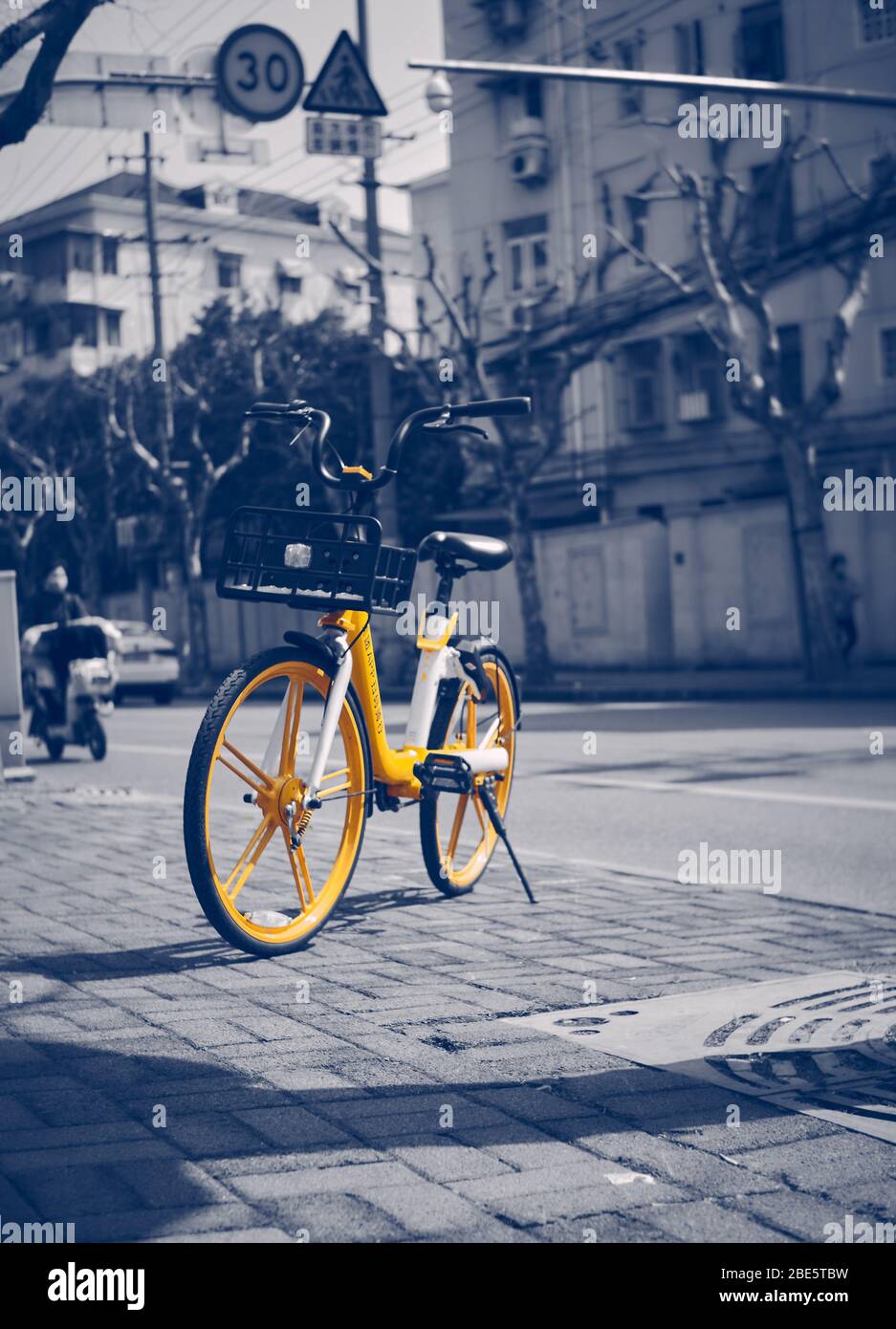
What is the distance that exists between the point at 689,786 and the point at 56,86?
19.1 ft

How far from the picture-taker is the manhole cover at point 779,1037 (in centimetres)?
385

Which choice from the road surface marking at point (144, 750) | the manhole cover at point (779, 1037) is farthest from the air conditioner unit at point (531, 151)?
the manhole cover at point (779, 1037)

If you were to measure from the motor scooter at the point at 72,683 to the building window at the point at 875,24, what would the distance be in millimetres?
22661

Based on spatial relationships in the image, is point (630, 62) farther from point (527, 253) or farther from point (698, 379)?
point (698, 379)

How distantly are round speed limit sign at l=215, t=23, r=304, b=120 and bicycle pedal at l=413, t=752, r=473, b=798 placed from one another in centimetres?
619

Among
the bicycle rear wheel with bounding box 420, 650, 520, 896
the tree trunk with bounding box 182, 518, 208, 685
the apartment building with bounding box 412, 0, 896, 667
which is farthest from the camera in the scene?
the tree trunk with bounding box 182, 518, 208, 685

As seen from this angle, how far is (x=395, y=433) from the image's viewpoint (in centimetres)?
582

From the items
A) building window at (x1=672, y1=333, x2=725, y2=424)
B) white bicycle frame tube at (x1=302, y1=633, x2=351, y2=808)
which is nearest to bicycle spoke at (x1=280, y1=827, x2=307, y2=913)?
white bicycle frame tube at (x1=302, y1=633, x2=351, y2=808)

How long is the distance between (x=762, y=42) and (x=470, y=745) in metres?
31.5

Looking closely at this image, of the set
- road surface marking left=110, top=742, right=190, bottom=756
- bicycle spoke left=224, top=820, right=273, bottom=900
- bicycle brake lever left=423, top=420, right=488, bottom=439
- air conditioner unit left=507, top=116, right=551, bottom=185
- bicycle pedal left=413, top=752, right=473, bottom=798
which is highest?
air conditioner unit left=507, top=116, right=551, bottom=185

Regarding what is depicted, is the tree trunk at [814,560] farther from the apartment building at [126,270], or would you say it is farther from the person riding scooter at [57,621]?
the apartment building at [126,270]

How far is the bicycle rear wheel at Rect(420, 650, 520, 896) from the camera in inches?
249

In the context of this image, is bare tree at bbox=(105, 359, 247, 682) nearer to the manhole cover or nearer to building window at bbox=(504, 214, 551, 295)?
building window at bbox=(504, 214, 551, 295)
